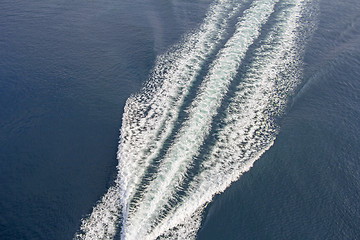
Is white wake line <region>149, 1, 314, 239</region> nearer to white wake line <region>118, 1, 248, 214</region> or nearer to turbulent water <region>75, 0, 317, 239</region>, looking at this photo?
turbulent water <region>75, 0, 317, 239</region>

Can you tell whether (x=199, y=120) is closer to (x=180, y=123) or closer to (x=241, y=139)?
(x=180, y=123)

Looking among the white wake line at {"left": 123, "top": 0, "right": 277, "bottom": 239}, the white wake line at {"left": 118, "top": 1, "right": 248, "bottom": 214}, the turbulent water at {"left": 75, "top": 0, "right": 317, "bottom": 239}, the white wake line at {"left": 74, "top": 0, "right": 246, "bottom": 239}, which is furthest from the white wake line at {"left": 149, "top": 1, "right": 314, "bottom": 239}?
the white wake line at {"left": 118, "top": 1, "right": 248, "bottom": 214}

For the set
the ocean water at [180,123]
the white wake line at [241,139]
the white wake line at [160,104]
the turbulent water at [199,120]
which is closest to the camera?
the turbulent water at [199,120]

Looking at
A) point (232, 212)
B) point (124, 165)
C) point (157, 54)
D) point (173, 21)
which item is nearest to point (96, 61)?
point (157, 54)

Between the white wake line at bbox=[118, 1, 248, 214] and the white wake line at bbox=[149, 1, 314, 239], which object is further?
the white wake line at bbox=[118, 1, 248, 214]

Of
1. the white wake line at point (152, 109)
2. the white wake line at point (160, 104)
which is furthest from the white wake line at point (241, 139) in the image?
the white wake line at point (160, 104)

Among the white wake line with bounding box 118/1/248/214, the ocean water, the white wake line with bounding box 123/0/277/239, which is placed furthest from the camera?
the white wake line with bounding box 118/1/248/214

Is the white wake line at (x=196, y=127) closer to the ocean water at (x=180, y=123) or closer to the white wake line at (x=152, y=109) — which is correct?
the ocean water at (x=180, y=123)

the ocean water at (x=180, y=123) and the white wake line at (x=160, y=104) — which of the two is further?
the white wake line at (x=160, y=104)
